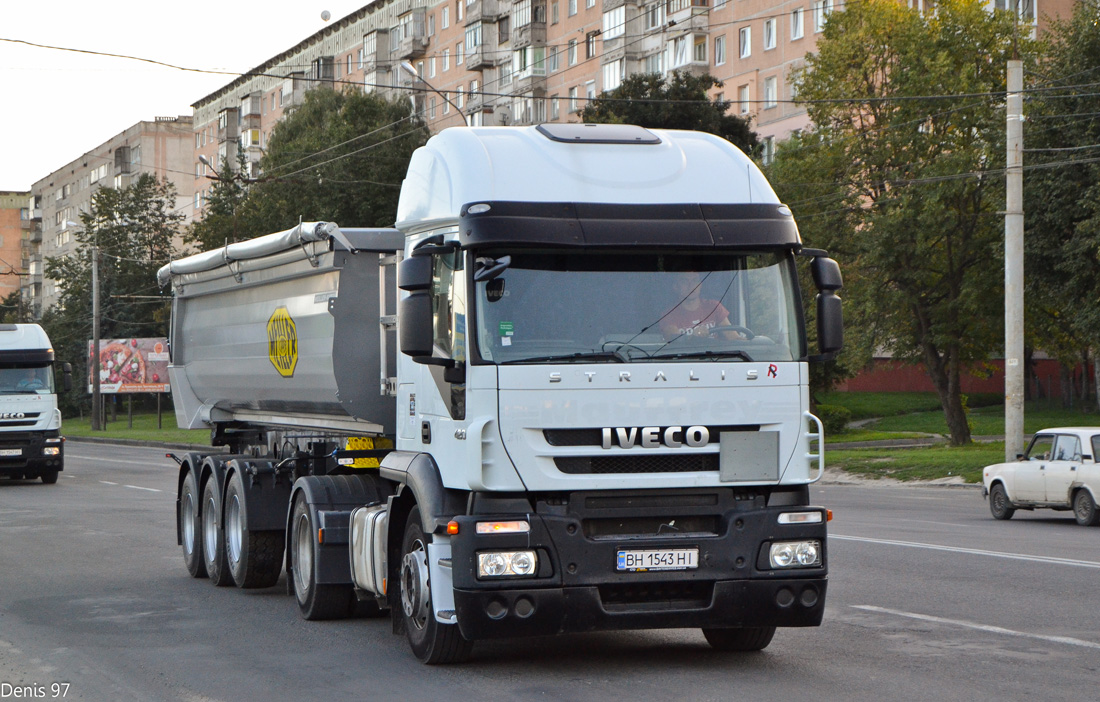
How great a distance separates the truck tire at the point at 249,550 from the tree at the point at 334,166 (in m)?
45.8

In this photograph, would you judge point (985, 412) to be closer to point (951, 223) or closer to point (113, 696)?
point (951, 223)

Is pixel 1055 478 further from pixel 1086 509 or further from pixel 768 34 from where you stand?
pixel 768 34

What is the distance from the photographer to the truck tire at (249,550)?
486 inches

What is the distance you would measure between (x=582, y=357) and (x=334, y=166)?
56823mm

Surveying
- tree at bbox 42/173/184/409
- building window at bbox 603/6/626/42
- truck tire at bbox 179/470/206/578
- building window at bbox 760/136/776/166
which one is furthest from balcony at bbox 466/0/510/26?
truck tire at bbox 179/470/206/578

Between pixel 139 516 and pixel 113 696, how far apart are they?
13656mm

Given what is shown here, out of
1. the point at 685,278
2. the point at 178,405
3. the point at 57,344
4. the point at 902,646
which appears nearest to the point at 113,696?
the point at 685,278

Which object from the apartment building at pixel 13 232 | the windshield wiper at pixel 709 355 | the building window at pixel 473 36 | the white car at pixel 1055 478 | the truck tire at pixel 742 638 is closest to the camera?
the windshield wiper at pixel 709 355

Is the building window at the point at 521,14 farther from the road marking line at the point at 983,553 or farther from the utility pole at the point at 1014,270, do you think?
the road marking line at the point at 983,553

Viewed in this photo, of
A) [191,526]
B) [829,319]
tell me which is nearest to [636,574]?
[829,319]

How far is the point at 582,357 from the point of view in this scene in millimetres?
8016

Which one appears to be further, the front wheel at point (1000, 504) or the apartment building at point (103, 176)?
the apartment building at point (103, 176)

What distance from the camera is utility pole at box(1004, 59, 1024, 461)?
93.5 ft

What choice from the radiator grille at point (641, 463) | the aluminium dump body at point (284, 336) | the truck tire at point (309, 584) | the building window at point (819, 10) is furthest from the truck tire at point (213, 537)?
the building window at point (819, 10)
